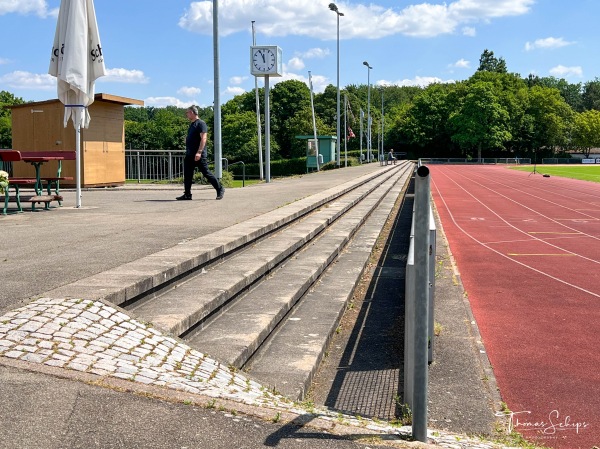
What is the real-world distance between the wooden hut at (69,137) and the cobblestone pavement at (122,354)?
16.2m

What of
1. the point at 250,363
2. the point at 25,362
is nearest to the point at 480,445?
the point at 250,363

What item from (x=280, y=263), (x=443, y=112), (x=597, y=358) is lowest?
(x=597, y=358)

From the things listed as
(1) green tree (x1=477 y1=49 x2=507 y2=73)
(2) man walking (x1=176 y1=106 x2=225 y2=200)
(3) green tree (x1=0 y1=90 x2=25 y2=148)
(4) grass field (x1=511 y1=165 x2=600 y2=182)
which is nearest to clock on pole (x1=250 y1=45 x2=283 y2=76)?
(2) man walking (x1=176 y1=106 x2=225 y2=200)

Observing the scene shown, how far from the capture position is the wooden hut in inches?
797

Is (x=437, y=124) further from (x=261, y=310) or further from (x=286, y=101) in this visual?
(x=261, y=310)

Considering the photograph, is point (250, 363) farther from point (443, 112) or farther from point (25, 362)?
point (443, 112)

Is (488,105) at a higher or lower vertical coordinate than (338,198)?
higher

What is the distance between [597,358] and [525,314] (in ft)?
5.68

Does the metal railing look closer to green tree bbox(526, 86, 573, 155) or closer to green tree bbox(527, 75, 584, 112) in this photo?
green tree bbox(526, 86, 573, 155)

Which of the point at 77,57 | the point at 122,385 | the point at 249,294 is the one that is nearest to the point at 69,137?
the point at 77,57

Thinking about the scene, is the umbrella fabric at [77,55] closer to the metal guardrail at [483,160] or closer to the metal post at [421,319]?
the metal post at [421,319]

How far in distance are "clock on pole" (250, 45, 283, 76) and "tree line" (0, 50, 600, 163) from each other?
65008 millimetres

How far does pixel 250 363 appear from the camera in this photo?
16.5 feet

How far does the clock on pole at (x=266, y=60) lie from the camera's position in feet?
87.5
